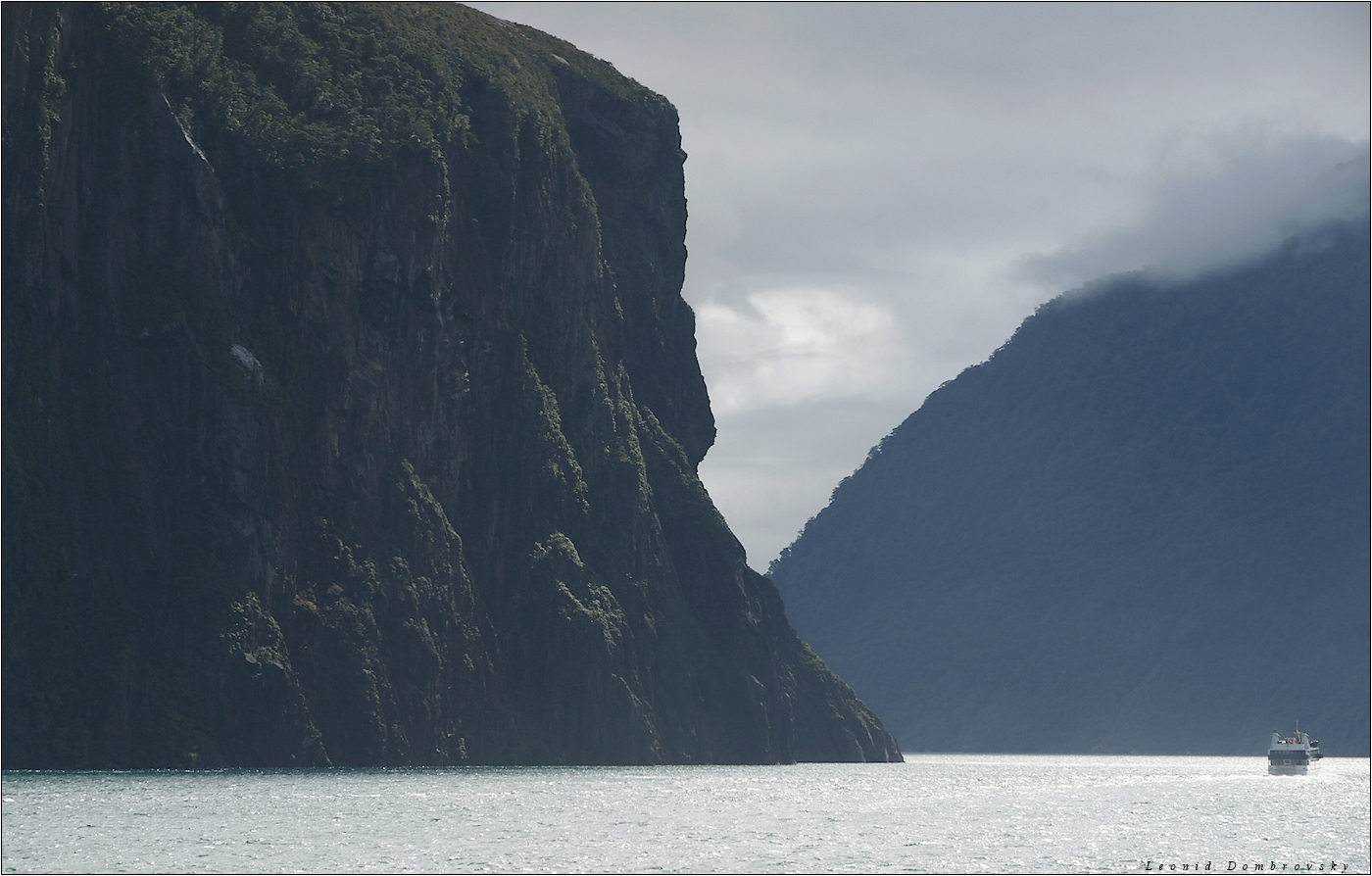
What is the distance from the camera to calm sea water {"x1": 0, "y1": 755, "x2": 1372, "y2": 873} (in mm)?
75438

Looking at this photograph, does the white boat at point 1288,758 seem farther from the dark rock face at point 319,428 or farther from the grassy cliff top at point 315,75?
the grassy cliff top at point 315,75

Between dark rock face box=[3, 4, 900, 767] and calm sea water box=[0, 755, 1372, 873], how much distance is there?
11940mm

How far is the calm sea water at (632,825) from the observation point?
75438 millimetres

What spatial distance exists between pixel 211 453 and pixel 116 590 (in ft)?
38.2

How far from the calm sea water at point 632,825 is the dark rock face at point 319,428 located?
39.2 ft

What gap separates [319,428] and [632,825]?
2720 inches

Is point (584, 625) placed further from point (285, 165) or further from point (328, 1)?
point (328, 1)

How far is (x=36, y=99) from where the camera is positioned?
14275 cm

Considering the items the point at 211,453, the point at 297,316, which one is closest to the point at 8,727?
the point at 211,453
